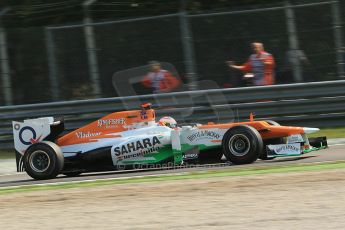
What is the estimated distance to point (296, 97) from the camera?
1287 centimetres

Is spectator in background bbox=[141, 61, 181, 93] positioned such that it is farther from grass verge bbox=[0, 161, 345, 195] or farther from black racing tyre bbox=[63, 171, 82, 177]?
grass verge bbox=[0, 161, 345, 195]

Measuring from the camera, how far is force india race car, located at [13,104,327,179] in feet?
30.0

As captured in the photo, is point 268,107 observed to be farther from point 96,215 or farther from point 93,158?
point 96,215

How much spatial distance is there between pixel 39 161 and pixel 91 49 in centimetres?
376

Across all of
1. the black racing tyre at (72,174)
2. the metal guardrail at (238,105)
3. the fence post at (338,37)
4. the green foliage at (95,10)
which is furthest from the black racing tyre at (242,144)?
the green foliage at (95,10)

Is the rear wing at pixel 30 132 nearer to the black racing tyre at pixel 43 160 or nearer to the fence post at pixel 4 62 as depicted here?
the black racing tyre at pixel 43 160

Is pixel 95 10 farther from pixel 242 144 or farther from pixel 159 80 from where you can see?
pixel 242 144

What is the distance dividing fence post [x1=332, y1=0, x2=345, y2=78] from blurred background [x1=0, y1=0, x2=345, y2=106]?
2 centimetres

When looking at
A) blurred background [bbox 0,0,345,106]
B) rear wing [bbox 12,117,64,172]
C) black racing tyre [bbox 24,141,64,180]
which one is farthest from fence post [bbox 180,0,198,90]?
black racing tyre [bbox 24,141,64,180]

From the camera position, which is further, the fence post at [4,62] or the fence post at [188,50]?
the fence post at [4,62]

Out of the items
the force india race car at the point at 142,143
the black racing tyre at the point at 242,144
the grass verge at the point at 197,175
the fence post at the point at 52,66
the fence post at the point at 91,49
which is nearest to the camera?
the grass verge at the point at 197,175

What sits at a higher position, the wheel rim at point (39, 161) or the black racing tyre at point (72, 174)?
the wheel rim at point (39, 161)

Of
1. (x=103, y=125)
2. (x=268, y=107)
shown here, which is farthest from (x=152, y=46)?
(x=103, y=125)

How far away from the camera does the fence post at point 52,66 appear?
→ 13.3m
